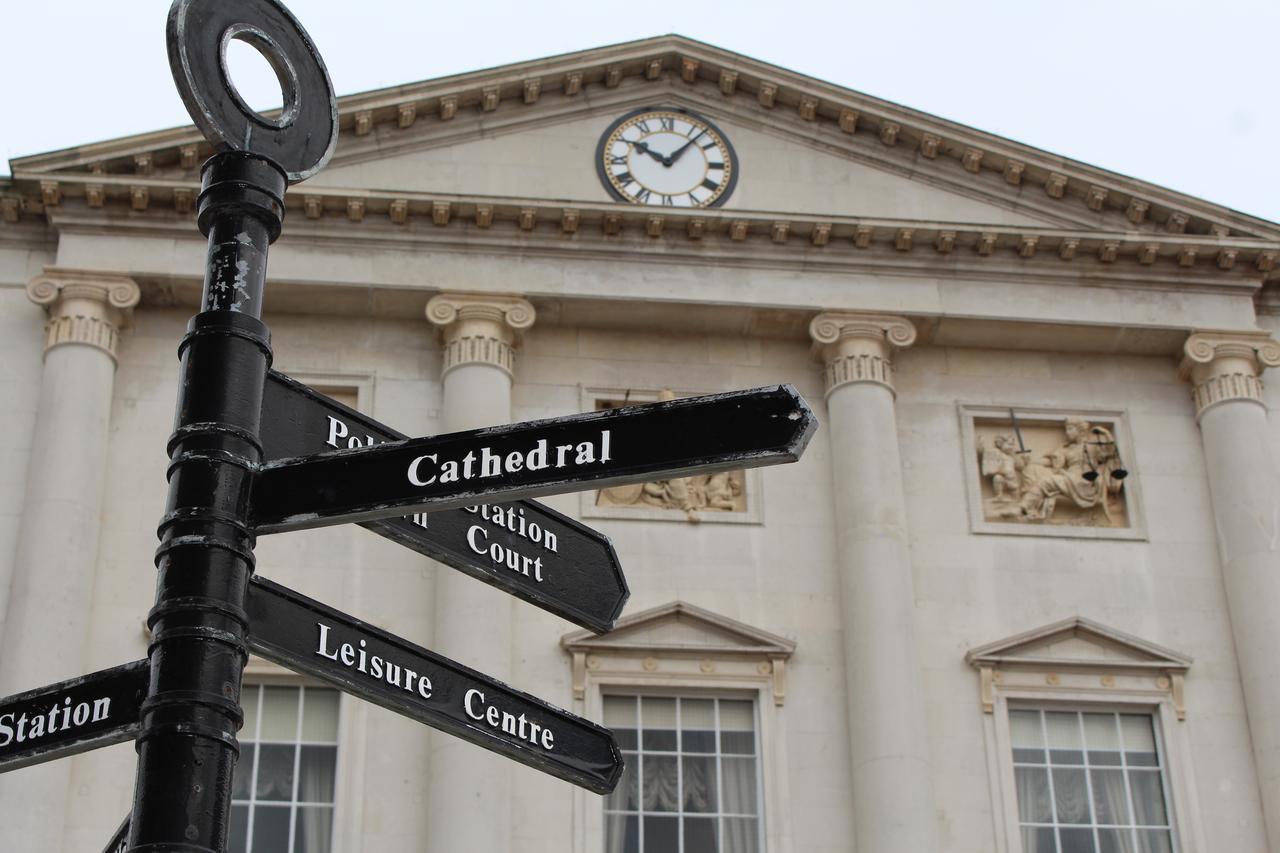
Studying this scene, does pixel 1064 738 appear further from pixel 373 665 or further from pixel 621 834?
pixel 373 665

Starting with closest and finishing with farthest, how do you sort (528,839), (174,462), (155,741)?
(155,741) < (174,462) < (528,839)

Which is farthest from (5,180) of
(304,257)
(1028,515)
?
(1028,515)

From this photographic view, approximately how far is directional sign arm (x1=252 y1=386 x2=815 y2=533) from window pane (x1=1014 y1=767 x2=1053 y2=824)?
50.0 ft

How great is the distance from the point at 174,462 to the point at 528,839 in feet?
46.3

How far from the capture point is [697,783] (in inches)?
772

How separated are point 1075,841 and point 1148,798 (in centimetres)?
97

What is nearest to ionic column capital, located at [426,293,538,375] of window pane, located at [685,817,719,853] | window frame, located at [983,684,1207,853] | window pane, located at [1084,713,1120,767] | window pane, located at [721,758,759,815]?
window pane, located at [721,758,759,815]

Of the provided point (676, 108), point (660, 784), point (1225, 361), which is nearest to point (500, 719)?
point (660, 784)

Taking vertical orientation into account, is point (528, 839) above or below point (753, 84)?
below

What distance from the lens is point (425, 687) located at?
6.32m

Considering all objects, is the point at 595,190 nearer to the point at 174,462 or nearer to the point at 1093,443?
the point at 1093,443

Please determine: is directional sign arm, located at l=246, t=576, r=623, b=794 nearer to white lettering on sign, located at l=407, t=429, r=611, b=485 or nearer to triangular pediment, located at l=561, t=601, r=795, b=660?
white lettering on sign, located at l=407, t=429, r=611, b=485

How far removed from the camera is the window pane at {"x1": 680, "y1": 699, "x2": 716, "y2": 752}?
19.8 meters

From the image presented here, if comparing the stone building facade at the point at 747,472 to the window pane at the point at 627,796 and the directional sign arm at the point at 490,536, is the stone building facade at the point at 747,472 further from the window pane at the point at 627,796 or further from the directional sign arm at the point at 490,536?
the directional sign arm at the point at 490,536
